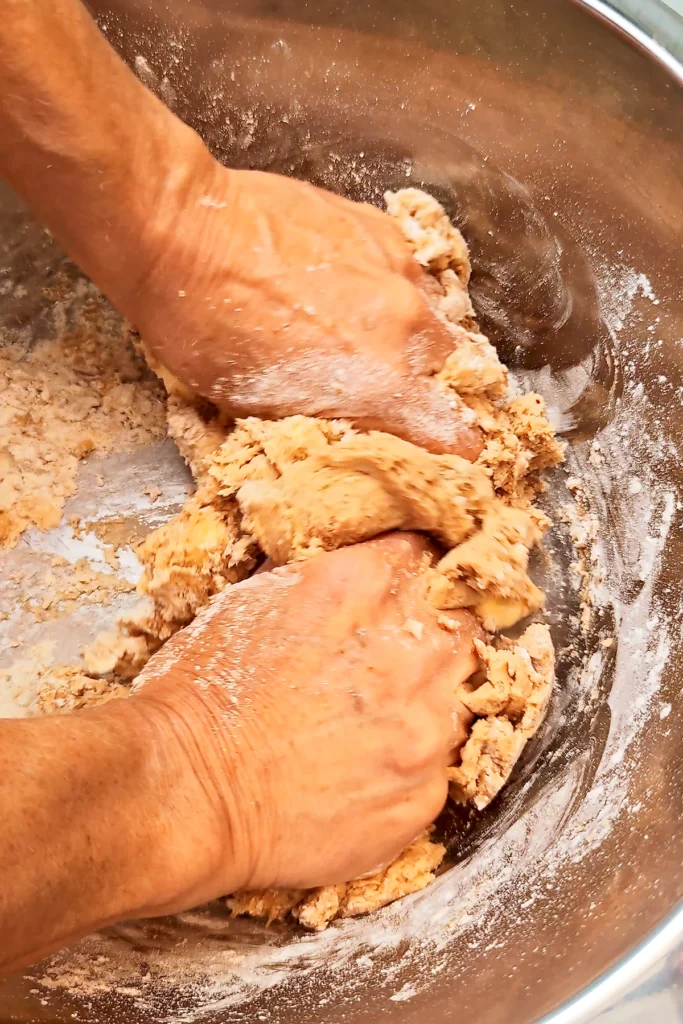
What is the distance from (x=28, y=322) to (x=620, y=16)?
3.24 ft

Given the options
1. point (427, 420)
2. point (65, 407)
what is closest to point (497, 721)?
point (427, 420)

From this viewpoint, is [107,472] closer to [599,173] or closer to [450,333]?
[450,333]

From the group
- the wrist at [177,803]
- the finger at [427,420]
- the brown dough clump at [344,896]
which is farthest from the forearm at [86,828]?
the finger at [427,420]

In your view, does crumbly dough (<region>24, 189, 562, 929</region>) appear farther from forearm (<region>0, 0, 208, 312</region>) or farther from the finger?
forearm (<region>0, 0, 208, 312</region>)

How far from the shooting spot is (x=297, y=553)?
0.94 m

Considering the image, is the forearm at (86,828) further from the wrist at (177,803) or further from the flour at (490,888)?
the flour at (490,888)

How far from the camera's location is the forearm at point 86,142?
81 centimetres

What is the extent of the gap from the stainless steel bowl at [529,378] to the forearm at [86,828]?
1.00 feet

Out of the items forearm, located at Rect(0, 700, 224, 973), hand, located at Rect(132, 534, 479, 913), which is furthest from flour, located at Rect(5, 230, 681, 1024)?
forearm, located at Rect(0, 700, 224, 973)

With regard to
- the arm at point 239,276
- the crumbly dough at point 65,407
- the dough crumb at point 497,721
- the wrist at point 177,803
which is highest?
the arm at point 239,276

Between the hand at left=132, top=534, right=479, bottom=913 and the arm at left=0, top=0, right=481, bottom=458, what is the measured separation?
218mm

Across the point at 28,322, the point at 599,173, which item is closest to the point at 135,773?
the point at 28,322

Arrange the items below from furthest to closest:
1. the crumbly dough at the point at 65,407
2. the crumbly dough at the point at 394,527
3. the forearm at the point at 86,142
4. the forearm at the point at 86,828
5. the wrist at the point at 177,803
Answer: the crumbly dough at the point at 65,407
the crumbly dough at the point at 394,527
the forearm at the point at 86,142
the wrist at the point at 177,803
the forearm at the point at 86,828

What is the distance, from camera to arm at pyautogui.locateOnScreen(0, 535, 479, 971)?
0.66m
